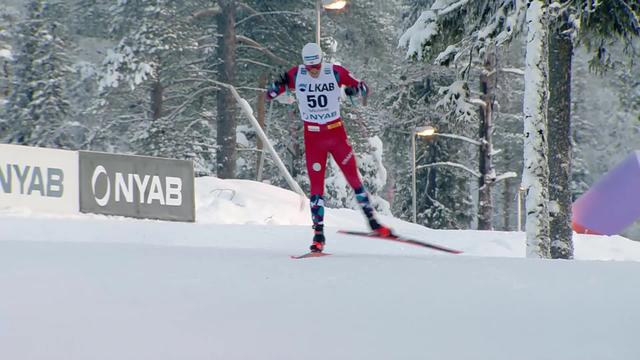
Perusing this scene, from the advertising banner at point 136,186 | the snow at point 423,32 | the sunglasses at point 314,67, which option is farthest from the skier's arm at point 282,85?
the advertising banner at point 136,186

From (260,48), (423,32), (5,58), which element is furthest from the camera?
(5,58)

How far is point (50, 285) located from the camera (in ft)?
17.8

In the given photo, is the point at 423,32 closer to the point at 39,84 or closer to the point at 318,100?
the point at 318,100

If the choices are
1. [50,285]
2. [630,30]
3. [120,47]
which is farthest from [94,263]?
[120,47]

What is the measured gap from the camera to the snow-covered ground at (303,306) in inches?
159

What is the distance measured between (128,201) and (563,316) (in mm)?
13006

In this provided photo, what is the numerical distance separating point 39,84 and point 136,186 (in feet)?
60.1

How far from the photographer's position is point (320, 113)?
28.2 ft

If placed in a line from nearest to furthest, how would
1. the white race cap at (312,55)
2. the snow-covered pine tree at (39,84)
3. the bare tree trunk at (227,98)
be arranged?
the white race cap at (312,55) → the bare tree trunk at (227,98) → the snow-covered pine tree at (39,84)

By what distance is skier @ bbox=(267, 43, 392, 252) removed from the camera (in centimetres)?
857

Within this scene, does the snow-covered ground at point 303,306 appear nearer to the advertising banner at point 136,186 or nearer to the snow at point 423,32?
the snow at point 423,32

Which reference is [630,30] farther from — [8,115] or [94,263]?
[8,115]

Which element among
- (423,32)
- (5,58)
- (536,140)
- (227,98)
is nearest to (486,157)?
(227,98)

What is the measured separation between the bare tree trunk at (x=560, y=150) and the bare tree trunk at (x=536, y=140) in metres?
2.18
